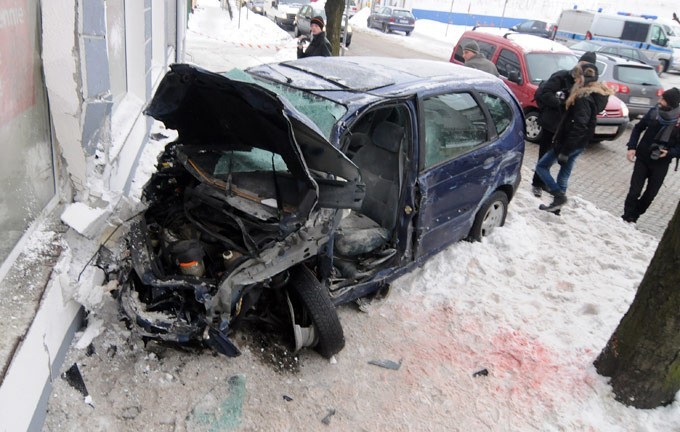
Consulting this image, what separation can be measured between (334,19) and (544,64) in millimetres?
4467

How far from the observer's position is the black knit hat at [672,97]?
625 cm

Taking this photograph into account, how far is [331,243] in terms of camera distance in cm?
→ 361

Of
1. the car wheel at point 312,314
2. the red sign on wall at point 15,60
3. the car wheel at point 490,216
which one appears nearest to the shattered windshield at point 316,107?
the car wheel at point 312,314

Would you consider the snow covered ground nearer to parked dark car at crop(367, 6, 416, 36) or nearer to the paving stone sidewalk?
the paving stone sidewalk

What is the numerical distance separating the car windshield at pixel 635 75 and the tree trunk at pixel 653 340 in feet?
33.4

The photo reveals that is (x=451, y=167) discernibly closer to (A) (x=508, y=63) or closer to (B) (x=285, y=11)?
(A) (x=508, y=63)

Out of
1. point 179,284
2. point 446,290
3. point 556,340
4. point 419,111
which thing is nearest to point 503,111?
point 419,111

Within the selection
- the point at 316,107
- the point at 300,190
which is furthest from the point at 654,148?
the point at 300,190

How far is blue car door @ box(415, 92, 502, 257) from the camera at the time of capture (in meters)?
4.16

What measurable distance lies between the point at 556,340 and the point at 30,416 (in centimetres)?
366

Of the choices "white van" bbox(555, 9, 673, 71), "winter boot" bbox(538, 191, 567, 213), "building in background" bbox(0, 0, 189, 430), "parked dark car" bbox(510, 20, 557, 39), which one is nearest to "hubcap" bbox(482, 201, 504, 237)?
"winter boot" bbox(538, 191, 567, 213)

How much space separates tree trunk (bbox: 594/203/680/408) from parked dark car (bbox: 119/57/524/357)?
1603mm

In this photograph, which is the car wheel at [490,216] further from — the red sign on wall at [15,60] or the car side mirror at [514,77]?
the car side mirror at [514,77]

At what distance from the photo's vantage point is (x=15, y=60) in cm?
283
